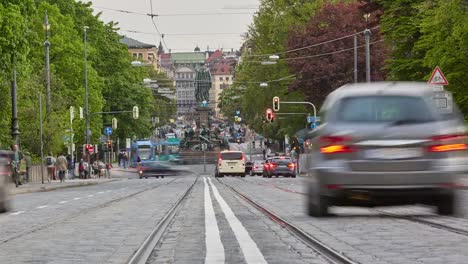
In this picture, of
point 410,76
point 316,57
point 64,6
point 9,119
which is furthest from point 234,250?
point 64,6

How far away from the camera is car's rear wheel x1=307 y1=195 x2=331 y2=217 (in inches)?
635

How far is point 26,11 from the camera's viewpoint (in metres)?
48.4

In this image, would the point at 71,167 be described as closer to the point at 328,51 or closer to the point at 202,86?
the point at 328,51

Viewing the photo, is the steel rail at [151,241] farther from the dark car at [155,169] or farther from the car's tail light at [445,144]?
the dark car at [155,169]

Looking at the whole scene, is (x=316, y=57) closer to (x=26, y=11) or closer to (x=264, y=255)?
(x=26, y=11)

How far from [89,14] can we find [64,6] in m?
8.30

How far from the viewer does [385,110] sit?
15.2m

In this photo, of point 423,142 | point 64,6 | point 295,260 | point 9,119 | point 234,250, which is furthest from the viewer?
point 64,6

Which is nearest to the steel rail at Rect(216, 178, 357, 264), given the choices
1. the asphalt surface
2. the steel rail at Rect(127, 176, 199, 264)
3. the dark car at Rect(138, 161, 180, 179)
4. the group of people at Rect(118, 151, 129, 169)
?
the asphalt surface

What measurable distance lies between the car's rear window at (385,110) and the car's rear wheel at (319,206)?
4.82 feet

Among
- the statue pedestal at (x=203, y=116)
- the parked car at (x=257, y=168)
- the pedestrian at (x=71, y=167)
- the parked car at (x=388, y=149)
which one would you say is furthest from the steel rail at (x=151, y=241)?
the statue pedestal at (x=203, y=116)

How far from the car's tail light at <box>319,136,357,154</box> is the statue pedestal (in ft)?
355

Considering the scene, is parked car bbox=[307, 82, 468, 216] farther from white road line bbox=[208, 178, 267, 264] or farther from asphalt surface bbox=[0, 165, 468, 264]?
white road line bbox=[208, 178, 267, 264]

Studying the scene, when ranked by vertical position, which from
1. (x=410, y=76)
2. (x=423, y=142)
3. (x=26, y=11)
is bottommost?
(x=423, y=142)
